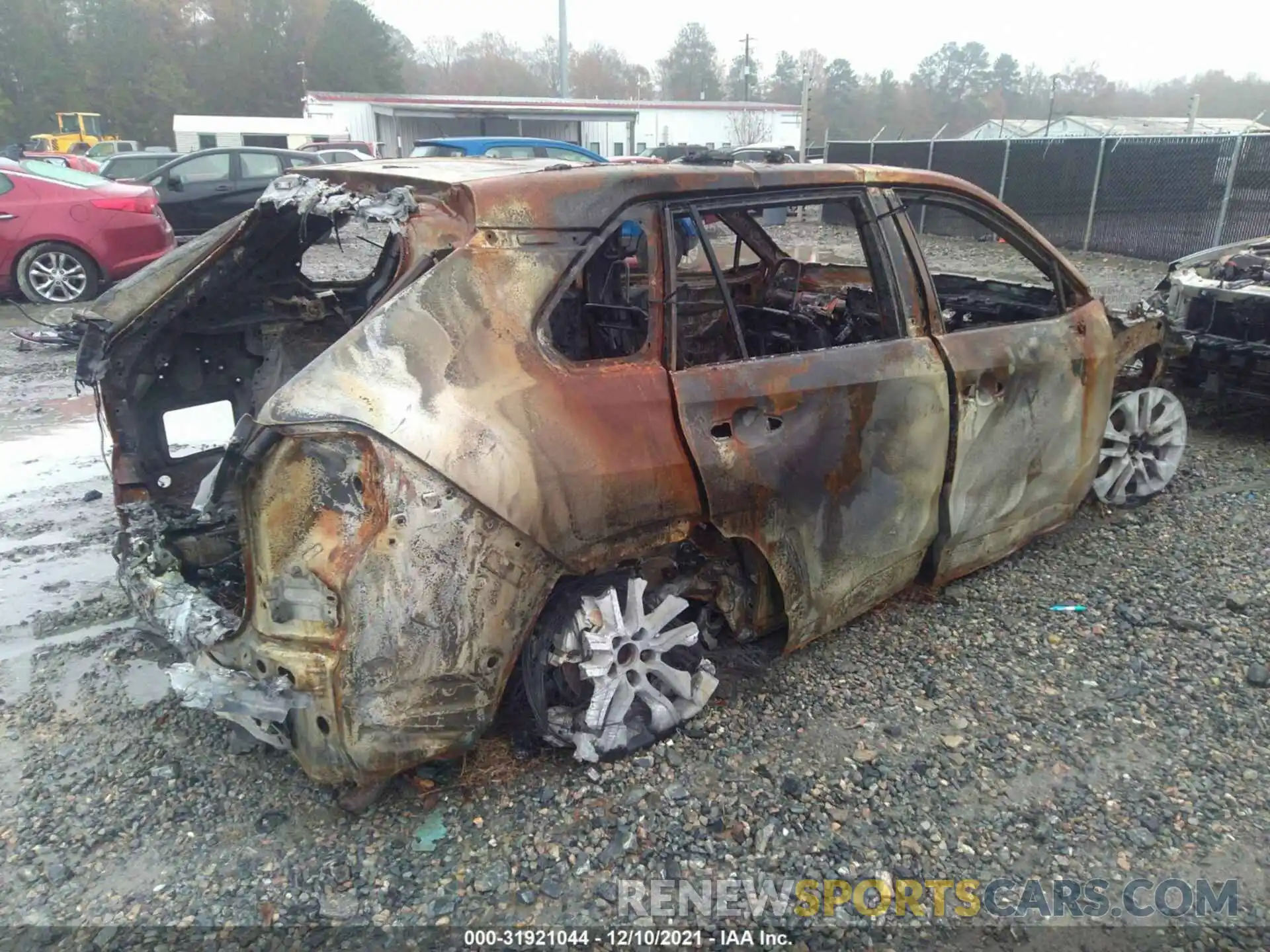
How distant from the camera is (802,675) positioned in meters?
3.20

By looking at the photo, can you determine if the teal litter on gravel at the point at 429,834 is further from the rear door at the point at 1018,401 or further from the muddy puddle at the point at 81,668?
the rear door at the point at 1018,401

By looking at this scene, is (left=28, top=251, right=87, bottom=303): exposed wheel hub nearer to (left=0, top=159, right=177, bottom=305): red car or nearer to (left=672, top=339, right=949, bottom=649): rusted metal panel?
(left=0, top=159, right=177, bottom=305): red car

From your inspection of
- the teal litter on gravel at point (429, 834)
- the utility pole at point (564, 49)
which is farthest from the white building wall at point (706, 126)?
the teal litter on gravel at point (429, 834)

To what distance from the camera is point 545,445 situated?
2338 millimetres

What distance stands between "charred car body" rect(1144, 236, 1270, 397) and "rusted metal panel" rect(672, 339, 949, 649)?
2637 mm

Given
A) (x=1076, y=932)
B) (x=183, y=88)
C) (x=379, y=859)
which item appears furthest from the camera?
(x=183, y=88)

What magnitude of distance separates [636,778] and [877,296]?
6.02 feet

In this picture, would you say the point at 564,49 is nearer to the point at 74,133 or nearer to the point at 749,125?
the point at 749,125

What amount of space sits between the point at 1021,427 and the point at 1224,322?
9.82 ft

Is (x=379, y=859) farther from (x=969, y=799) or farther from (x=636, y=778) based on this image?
(x=969, y=799)

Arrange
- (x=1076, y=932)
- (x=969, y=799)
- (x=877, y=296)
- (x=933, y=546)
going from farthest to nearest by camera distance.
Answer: (x=933, y=546) → (x=877, y=296) → (x=969, y=799) → (x=1076, y=932)

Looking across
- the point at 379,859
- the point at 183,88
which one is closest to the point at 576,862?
the point at 379,859

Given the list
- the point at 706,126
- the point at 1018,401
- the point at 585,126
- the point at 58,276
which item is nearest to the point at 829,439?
the point at 1018,401

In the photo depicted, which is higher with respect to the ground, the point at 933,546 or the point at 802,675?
the point at 933,546
